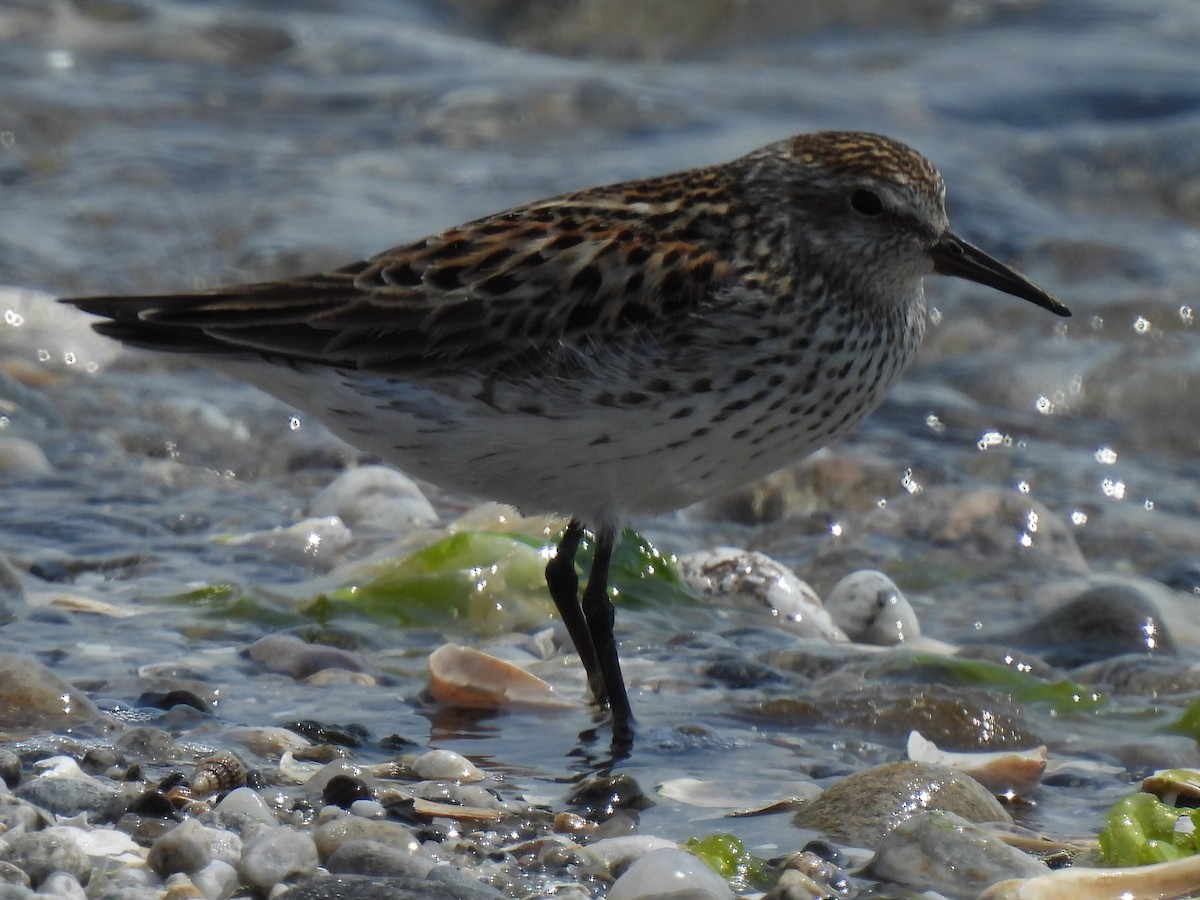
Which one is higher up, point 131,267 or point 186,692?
point 131,267

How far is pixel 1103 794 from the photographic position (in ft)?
16.1

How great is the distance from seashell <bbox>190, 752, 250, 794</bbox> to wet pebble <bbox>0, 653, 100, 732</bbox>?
1.89ft

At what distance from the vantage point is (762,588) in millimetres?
6348

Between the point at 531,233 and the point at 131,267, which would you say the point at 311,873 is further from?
the point at 131,267

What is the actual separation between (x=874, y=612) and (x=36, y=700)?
9.33ft

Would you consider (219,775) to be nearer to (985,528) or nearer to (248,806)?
(248,806)

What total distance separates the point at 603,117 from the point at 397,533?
21.9 feet

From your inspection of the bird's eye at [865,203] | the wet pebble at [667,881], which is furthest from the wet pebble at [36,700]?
the bird's eye at [865,203]

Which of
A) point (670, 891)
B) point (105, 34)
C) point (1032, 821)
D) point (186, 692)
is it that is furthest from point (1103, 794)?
point (105, 34)

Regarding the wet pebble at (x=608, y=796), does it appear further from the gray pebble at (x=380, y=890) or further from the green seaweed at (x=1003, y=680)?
the green seaweed at (x=1003, y=680)

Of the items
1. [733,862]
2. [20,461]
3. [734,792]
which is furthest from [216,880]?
[20,461]

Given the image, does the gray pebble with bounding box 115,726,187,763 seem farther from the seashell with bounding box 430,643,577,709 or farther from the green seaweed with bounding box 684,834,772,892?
the green seaweed with bounding box 684,834,772,892

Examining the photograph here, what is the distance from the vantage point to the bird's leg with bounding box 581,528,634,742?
5.23m

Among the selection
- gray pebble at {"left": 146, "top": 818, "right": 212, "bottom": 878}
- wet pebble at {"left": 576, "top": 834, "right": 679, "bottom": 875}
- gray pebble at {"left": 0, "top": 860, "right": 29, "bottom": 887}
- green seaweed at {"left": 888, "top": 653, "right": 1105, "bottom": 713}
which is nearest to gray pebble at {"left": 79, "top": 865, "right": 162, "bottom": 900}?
gray pebble at {"left": 146, "top": 818, "right": 212, "bottom": 878}
